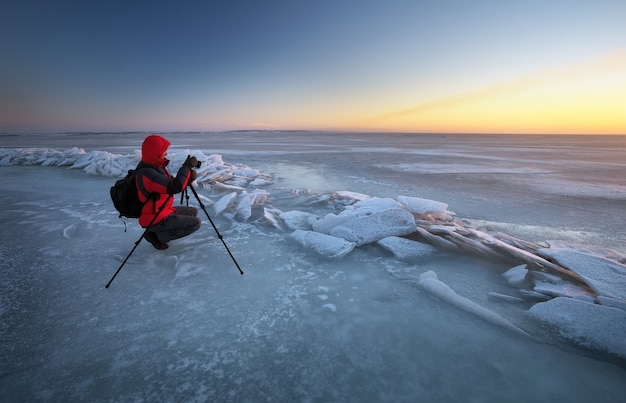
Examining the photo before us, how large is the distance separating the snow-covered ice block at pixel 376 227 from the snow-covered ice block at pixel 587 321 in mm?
1852

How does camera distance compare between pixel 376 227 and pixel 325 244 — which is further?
pixel 376 227

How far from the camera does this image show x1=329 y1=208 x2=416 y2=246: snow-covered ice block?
4.00 metres

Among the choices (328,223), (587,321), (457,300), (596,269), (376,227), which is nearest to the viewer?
(587,321)

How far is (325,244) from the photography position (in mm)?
3793

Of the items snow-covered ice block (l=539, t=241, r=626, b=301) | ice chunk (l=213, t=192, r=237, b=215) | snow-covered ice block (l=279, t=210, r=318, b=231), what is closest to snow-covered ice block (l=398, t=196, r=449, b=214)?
snow-covered ice block (l=539, t=241, r=626, b=301)

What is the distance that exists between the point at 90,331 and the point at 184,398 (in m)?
1.18

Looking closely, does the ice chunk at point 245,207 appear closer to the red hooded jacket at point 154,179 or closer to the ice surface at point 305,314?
the ice surface at point 305,314

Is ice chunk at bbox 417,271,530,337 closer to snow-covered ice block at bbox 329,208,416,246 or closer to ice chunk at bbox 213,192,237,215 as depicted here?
snow-covered ice block at bbox 329,208,416,246

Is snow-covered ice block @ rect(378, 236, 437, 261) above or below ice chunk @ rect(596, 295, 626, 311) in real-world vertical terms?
below

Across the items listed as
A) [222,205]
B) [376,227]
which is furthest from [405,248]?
[222,205]

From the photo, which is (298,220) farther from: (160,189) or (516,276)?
(516,276)

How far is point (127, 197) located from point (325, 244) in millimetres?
2478

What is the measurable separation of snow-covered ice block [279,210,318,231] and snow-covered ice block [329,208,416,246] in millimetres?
657

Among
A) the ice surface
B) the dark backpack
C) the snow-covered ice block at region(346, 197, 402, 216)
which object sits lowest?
the ice surface
